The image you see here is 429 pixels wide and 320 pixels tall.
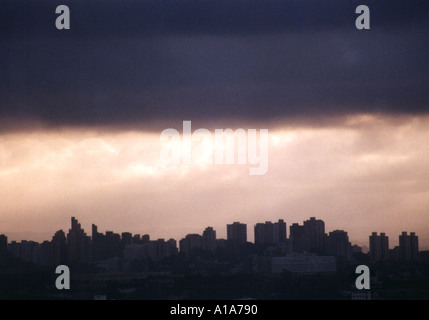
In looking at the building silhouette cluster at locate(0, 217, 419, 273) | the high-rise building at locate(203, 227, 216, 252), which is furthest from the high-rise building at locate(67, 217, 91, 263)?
the high-rise building at locate(203, 227, 216, 252)

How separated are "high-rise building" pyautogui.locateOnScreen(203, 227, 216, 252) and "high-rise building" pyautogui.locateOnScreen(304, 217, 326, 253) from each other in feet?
7.63

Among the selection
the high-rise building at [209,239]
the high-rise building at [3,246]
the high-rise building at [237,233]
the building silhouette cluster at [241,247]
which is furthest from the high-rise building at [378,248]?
the high-rise building at [3,246]

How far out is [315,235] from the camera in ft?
83.4

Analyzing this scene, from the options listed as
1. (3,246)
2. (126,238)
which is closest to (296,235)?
(126,238)

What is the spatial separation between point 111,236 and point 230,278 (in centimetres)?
315

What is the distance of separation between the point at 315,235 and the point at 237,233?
6.39 feet

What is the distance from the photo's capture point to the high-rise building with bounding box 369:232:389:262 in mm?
25203

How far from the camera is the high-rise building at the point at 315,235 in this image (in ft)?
83.1

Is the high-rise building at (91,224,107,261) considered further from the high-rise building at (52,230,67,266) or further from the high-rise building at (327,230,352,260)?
the high-rise building at (327,230,352,260)

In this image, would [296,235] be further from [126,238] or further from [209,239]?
[126,238]

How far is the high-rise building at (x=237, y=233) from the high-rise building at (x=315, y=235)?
5.07ft
